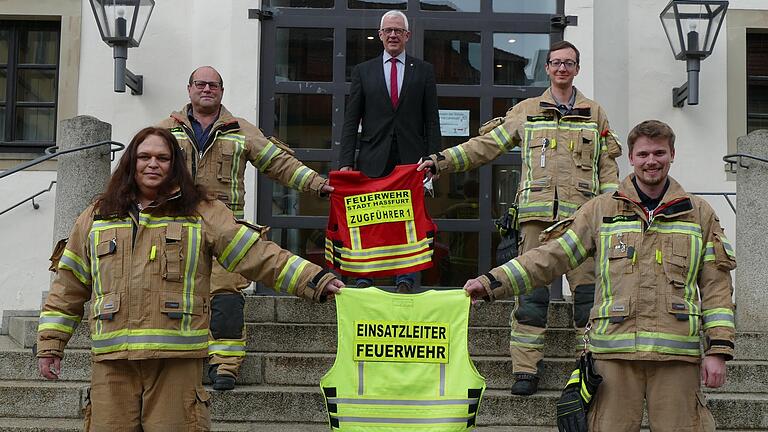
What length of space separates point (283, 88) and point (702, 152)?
445 centimetres

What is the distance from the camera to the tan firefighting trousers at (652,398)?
4.42m

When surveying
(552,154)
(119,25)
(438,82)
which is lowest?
(552,154)

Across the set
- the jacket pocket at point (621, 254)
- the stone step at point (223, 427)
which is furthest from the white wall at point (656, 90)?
the jacket pocket at point (621, 254)

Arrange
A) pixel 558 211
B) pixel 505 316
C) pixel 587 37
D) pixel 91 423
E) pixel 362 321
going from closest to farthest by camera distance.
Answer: pixel 91 423 < pixel 362 321 < pixel 558 211 < pixel 505 316 < pixel 587 37

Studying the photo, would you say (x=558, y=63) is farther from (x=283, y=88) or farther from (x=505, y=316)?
(x=283, y=88)

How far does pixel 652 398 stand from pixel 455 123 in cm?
542

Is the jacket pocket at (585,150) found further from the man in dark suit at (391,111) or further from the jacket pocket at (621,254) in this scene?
the jacket pocket at (621,254)

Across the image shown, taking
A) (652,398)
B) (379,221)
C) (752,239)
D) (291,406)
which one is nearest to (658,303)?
(652,398)

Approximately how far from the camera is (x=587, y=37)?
30.3 feet

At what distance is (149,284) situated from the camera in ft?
14.1

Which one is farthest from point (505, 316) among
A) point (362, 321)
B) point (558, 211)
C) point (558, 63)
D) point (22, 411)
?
point (22, 411)

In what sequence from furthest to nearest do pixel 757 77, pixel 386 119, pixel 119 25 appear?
1. pixel 757 77
2. pixel 119 25
3. pixel 386 119

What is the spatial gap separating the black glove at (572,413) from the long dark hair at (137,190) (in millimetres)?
2103

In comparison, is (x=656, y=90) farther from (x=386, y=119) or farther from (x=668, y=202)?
(x=668, y=202)
